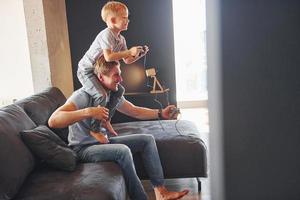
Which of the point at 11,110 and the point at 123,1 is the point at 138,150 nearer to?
the point at 11,110

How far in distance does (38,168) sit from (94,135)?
1.33 feet

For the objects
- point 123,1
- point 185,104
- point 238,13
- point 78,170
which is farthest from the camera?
point 185,104

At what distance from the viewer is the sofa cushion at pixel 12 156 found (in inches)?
59.2

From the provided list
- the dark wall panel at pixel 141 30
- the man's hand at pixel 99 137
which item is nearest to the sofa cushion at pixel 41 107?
the man's hand at pixel 99 137

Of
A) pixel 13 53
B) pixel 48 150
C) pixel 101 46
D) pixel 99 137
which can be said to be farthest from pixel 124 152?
pixel 13 53

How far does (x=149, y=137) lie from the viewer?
7.36 feet

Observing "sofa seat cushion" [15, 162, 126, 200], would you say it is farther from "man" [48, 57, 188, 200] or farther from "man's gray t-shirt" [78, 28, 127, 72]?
"man's gray t-shirt" [78, 28, 127, 72]

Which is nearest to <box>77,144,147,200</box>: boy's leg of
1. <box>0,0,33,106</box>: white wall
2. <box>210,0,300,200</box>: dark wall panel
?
<box>210,0,300,200</box>: dark wall panel

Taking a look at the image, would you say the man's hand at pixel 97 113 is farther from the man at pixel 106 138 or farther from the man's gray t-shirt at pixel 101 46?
the man's gray t-shirt at pixel 101 46

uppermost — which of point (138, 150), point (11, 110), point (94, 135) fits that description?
point (11, 110)

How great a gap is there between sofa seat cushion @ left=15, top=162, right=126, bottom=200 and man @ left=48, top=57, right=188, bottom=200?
3.7 inches

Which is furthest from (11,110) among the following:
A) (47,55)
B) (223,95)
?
(223,95)

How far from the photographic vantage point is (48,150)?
1826mm

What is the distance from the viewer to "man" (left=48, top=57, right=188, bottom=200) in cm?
193
